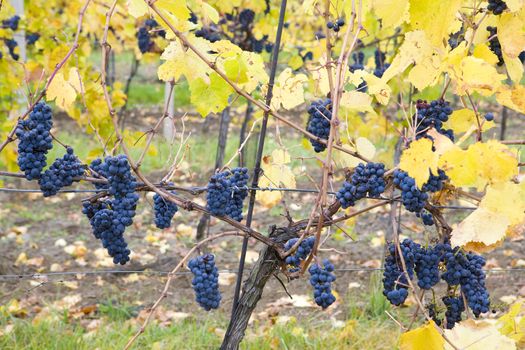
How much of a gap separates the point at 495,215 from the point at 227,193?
2.33 ft

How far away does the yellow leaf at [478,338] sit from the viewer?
4.72ft

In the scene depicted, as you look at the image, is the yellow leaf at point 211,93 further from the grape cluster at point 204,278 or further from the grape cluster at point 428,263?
the grape cluster at point 428,263

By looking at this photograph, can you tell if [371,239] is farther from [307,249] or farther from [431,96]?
[307,249]

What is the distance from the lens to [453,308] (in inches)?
77.5

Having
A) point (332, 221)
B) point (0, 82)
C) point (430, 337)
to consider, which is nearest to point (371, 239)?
point (0, 82)

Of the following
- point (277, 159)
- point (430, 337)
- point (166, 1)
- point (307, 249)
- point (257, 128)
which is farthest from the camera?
point (257, 128)

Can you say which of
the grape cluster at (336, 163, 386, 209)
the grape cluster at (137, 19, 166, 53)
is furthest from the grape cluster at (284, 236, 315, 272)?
the grape cluster at (137, 19, 166, 53)

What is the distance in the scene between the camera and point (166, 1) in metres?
1.72

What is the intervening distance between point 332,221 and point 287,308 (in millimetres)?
1948

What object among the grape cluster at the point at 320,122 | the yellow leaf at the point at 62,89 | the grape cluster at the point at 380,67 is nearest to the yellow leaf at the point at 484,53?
the grape cluster at the point at 320,122

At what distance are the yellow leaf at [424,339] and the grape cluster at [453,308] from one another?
0.48 metres

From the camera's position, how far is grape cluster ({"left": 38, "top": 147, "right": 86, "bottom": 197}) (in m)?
1.87

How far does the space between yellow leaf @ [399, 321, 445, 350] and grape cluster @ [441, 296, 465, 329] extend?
0.48 metres

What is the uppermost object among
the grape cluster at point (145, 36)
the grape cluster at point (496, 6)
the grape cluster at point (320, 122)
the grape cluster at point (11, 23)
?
the grape cluster at point (145, 36)
